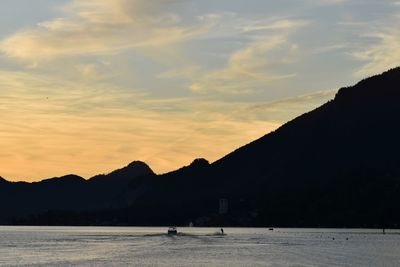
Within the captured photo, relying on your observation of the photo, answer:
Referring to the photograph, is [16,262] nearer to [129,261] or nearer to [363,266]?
[129,261]

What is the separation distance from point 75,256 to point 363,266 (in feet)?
232

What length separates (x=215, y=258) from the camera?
18500cm

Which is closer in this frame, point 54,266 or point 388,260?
point 54,266

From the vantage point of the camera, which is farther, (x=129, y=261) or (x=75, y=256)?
(x=75, y=256)

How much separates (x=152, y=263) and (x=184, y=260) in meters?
10.9

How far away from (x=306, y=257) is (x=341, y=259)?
921 cm

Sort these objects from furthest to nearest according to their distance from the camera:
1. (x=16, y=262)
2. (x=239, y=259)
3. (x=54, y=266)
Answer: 1. (x=239, y=259)
2. (x=16, y=262)
3. (x=54, y=266)

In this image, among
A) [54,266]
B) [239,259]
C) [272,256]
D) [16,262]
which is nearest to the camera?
[54,266]

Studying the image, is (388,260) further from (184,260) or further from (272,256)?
(184,260)

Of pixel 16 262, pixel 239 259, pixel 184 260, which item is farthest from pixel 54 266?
pixel 239 259

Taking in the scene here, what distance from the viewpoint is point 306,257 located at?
19062 cm

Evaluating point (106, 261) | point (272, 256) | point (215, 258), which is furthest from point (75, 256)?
point (272, 256)

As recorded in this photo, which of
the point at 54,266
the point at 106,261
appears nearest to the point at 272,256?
the point at 106,261

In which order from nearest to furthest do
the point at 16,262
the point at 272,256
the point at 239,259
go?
the point at 16,262
the point at 239,259
the point at 272,256
